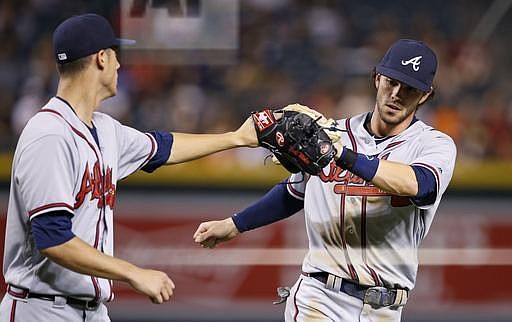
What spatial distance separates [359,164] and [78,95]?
0.88 metres

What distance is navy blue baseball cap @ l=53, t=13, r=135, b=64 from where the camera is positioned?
9.57 feet

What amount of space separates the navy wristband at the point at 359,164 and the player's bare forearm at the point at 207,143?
0.39m

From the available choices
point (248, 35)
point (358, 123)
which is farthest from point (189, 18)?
point (358, 123)

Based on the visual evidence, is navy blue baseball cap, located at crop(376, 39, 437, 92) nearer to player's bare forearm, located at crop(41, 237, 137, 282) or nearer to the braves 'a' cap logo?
the braves 'a' cap logo

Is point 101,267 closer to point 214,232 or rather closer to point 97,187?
point 97,187

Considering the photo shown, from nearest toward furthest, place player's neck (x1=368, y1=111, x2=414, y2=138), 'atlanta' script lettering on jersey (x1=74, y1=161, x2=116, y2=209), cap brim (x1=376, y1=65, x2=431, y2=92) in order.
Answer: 'atlanta' script lettering on jersey (x1=74, y1=161, x2=116, y2=209) → cap brim (x1=376, y1=65, x2=431, y2=92) → player's neck (x1=368, y1=111, x2=414, y2=138)

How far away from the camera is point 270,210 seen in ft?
12.2

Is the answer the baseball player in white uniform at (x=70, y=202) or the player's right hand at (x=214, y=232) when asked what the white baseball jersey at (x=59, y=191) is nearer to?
the baseball player in white uniform at (x=70, y=202)

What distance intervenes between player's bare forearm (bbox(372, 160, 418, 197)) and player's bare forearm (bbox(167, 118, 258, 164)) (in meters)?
0.48

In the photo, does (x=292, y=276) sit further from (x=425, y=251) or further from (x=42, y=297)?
(x=42, y=297)

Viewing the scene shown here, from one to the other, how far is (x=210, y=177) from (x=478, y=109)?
181 centimetres

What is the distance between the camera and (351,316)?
339 cm

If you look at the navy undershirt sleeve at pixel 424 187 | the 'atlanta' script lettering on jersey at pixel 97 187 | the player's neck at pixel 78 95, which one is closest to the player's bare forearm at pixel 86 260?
the 'atlanta' script lettering on jersey at pixel 97 187

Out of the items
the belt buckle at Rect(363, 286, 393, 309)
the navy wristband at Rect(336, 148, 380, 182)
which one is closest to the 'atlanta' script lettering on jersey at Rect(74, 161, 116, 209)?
the navy wristband at Rect(336, 148, 380, 182)
